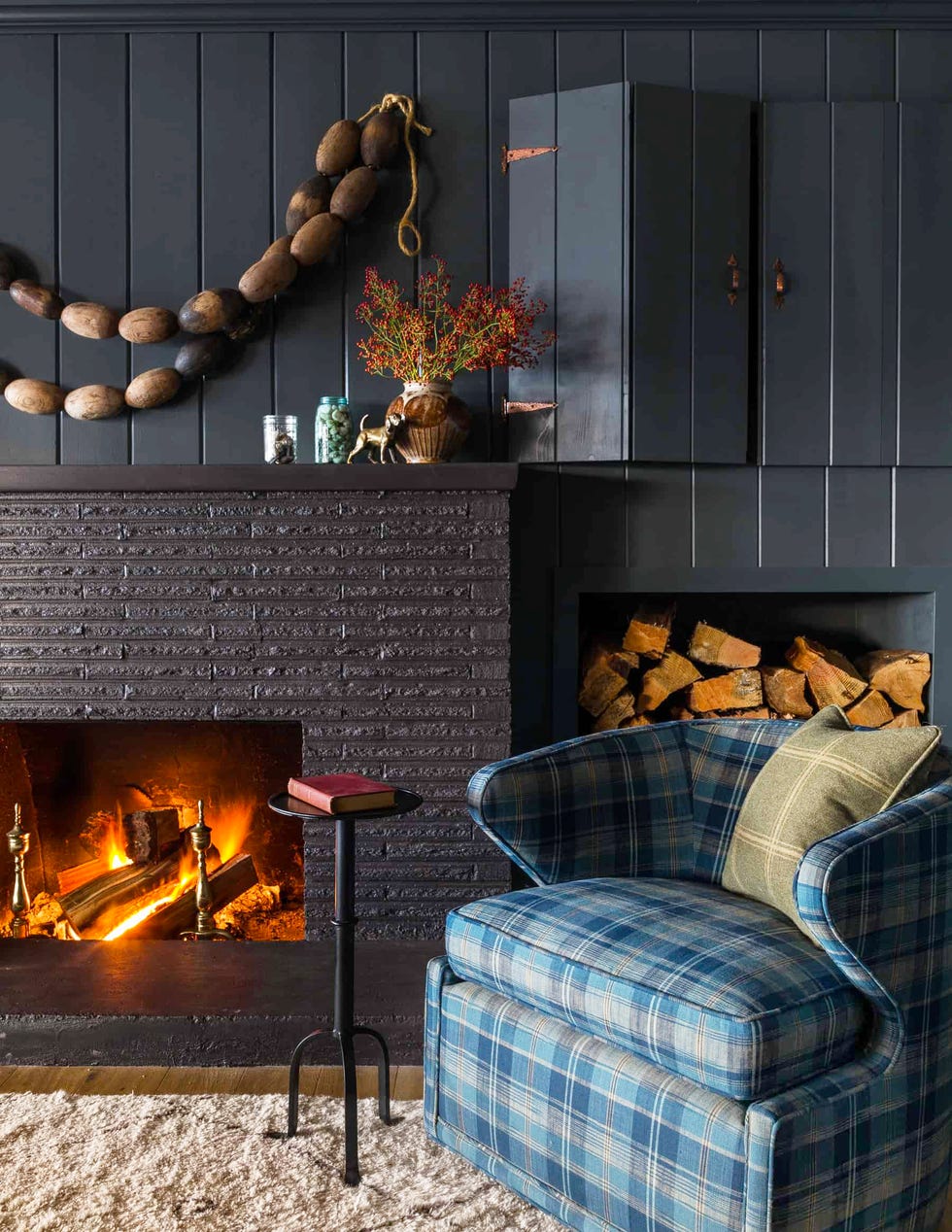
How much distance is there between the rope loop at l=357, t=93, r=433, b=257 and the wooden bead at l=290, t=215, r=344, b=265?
0.57ft

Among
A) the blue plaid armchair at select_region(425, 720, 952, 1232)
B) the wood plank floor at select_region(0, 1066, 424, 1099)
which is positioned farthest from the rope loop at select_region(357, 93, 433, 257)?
the wood plank floor at select_region(0, 1066, 424, 1099)

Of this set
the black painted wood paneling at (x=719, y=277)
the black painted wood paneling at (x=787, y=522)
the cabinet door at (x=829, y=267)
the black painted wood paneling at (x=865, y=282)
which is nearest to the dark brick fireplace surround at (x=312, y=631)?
the black painted wood paneling at (x=719, y=277)

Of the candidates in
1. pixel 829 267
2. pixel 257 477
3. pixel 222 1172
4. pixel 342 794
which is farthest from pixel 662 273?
pixel 222 1172

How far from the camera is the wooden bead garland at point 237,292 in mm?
2631

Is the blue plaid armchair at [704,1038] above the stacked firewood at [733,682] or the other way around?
the other way around

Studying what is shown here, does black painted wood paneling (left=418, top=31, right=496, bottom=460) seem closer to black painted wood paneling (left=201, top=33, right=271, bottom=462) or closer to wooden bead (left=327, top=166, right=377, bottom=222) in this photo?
wooden bead (left=327, top=166, right=377, bottom=222)

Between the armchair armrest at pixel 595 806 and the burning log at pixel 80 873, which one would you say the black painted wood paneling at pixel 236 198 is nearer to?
the burning log at pixel 80 873

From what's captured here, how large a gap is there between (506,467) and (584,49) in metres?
1.16

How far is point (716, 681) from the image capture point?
9.16ft

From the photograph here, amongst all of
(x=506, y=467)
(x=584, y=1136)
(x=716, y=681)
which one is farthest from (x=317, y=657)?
(x=584, y=1136)

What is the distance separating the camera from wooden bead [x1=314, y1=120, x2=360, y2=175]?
8.68ft

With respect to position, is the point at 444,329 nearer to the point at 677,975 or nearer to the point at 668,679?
the point at 668,679

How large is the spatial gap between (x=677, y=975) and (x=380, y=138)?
6.93 ft

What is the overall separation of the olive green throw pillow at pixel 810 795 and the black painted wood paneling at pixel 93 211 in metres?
1.82
